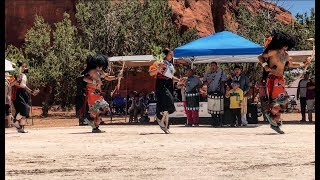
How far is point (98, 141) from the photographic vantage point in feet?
35.9

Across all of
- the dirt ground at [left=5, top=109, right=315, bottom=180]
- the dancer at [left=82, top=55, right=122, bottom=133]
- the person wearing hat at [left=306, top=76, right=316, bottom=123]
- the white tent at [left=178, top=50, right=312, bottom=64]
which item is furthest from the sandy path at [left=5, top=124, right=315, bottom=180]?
the person wearing hat at [left=306, top=76, right=316, bottom=123]

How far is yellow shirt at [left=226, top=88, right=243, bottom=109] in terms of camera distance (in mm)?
16922

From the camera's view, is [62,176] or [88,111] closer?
→ [62,176]

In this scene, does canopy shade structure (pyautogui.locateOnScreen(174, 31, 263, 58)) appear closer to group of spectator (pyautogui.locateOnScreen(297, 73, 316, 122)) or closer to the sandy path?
group of spectator (pyautogui.locateOnScreen(297, 73, 316, 122))

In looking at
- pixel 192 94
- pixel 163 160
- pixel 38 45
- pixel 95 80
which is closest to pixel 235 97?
pixel 192 94

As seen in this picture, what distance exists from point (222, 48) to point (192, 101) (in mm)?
1781

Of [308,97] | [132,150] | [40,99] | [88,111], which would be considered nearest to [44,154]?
[132,150]

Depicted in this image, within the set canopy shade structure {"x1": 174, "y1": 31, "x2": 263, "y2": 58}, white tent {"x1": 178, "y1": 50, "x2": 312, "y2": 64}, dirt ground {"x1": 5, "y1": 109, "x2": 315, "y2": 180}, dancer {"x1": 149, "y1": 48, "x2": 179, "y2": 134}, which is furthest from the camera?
white tent {"x1": 178, "y1": 50, "x2": 312, "y2": 64}

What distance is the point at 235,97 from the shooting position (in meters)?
16.9

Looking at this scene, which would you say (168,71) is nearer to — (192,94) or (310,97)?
(192,94)

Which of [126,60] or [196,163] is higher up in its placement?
[126,60]

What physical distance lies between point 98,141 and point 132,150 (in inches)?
82.0

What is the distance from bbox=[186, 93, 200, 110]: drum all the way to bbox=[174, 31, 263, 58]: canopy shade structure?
1416mm

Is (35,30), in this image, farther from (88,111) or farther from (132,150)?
(132,150)
